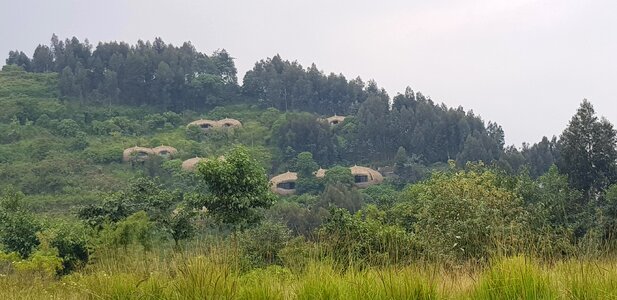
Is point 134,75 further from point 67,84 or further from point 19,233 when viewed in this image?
point 19,233

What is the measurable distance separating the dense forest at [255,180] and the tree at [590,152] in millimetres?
69

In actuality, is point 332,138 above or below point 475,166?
above

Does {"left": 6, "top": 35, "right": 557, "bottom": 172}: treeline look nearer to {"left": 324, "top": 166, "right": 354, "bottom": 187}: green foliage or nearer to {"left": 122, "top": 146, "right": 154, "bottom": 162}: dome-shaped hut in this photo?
{"left": 324, "top": 166, "right": 354, "bottom": 187}: green foliage

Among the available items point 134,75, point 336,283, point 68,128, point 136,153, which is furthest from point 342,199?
point 134,75

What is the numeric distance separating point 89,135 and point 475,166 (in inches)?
1893

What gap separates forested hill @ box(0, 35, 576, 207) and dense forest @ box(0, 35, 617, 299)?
22 cm

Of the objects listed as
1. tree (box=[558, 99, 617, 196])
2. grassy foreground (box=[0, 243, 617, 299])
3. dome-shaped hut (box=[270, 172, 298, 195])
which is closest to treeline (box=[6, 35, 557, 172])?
dome-shaped hut (box=[270, 172, 298, 195])

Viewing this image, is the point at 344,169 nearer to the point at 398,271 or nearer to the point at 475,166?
the point at 475,166

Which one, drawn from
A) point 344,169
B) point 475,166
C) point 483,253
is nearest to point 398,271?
point 483,253

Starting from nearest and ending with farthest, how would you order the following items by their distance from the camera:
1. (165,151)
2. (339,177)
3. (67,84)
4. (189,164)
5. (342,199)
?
(342,199) → (189,164) → (339,177) → (165,151) → (67,84)

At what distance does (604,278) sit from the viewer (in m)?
3.79

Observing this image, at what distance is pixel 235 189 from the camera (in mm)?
14523

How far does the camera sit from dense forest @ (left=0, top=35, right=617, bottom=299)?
15.6ft

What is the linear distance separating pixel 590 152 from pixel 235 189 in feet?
72.1
